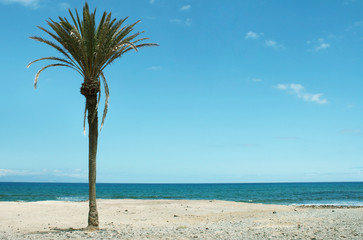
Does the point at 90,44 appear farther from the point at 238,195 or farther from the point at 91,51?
the point at 238,195

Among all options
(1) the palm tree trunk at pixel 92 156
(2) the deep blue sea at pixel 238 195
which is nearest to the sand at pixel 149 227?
(1) the palm tree trunk at pixel 92 156

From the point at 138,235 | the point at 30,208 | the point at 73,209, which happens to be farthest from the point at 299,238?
the point at 30,208

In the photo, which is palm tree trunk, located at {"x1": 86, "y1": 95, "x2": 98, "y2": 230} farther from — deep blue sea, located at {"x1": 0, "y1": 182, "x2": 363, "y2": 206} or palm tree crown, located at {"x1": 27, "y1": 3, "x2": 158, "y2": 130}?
deep blue sea, located at {"x1": 0, "y1": 182, "x2": 363, "y2": 206}

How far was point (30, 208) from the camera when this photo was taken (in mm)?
25766

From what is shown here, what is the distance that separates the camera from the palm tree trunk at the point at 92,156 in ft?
51.0

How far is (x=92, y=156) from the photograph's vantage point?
51.4 ft

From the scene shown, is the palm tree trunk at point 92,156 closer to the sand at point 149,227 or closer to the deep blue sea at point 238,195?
the sand at point 149,227

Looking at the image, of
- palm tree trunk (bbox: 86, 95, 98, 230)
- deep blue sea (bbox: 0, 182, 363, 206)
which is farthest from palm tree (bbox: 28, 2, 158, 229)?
deep blue sea (bbox: 0, 182, 363, 206)

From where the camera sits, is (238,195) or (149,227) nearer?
(149,227)

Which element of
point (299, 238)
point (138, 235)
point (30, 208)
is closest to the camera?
point (299, 238)

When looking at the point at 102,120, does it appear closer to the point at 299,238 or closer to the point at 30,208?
the point at 299,238

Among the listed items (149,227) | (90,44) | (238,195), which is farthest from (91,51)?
(238,195)

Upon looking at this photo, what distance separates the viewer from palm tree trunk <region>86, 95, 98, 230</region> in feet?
51.0

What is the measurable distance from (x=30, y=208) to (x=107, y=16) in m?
17.0
